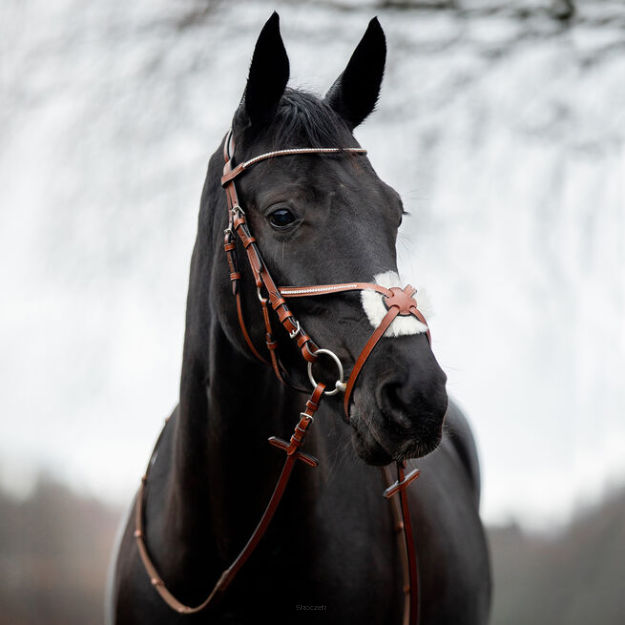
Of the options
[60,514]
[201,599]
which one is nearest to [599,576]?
[60,514]

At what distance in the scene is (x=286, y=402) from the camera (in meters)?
2.55

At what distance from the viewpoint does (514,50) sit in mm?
3990

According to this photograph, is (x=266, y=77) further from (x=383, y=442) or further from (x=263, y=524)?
(x=263, y=524)

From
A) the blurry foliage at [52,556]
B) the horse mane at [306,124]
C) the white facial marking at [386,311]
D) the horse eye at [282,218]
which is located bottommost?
the blurry foliage at [52,556]

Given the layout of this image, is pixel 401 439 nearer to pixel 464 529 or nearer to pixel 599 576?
pixel 464 529

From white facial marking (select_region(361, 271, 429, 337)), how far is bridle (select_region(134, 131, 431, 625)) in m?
0.01

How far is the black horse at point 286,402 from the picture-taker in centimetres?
210

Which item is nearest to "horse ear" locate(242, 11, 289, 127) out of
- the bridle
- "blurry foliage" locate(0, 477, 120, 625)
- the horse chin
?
the bridle

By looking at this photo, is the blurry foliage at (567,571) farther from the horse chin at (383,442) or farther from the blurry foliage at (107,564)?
the horse chin at (383,442)

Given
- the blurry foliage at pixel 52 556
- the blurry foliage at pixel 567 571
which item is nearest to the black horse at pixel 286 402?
the blurry foliage at pixel 52 556

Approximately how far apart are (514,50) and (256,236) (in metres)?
2.37

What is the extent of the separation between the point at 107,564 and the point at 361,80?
29.5 feet

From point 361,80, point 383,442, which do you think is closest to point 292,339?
point 383,442

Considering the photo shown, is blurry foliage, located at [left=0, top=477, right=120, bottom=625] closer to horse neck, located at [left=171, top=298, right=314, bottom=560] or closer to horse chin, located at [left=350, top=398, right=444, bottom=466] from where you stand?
horse neck, located at [left=171, top=298, right=314, bottom=560]
